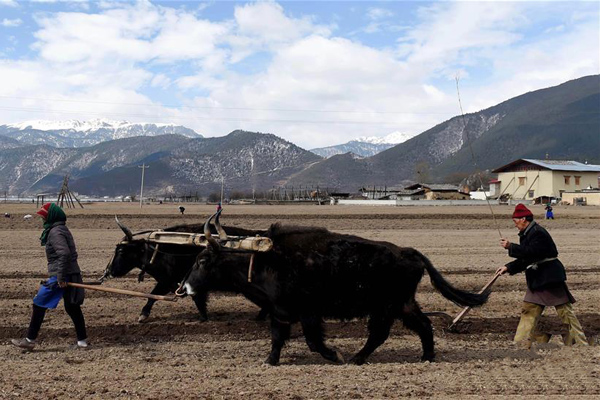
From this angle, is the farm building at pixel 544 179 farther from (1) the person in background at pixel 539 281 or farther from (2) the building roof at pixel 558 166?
(1) the person in background at pixel 539 281

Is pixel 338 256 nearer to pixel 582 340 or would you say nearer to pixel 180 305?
pixel 582 340

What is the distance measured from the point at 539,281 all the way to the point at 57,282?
6.65 metres

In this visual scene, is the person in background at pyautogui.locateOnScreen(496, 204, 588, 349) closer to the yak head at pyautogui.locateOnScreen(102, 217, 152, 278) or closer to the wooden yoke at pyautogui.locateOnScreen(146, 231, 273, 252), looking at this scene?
the wooden yoke at pyautogui.locateOnScreen(146, 231, 273, 252)

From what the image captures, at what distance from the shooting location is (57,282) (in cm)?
823

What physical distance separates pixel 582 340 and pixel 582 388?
7.19 feet

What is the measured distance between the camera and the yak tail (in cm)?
827

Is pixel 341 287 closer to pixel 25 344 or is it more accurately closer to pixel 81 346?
pixel 81 346

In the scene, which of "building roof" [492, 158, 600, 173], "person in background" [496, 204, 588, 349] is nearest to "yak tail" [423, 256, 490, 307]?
"person in background" [496, 204, 588, 349]

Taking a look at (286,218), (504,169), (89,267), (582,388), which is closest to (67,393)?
(582,388)

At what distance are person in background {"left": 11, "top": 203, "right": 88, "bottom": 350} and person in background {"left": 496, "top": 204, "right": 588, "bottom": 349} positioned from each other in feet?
19.6

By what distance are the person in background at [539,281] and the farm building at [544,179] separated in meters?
72.5

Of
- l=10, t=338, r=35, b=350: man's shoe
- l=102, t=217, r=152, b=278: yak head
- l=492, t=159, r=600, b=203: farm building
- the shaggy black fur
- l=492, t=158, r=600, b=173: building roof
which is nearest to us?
the shaggy black fur

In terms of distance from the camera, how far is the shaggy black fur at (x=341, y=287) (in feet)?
25.2

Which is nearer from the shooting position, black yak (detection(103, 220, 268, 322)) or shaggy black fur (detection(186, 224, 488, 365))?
shaggy black fur (detection(186, 224, 488, 365))
